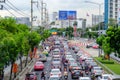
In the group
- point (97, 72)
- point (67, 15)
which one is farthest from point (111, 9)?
point (97, 72)

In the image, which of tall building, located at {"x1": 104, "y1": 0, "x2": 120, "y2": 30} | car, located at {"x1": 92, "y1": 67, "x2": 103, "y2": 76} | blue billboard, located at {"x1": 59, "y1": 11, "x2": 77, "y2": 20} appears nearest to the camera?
car, located at {"x1": 92, "y1": 67, "x2": 103, "y2": 76}

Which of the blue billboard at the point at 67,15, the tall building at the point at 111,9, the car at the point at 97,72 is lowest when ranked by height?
the car at the point at 97,72

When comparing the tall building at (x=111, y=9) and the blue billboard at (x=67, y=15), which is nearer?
the blue billboard at (x=67, y=15)

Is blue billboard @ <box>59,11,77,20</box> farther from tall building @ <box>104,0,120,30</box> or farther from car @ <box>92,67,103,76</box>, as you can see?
car @ <box>92,67,103,76</box>

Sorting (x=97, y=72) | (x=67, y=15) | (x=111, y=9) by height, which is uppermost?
(x=111, y=9)

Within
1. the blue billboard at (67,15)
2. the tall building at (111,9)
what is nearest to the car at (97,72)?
the blue billboard at (67,15)

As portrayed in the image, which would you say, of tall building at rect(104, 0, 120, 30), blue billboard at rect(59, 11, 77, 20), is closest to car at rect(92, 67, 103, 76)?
blue billboard at rect(59, 11, 77, 20)

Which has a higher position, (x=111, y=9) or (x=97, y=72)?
(x=111, y=9)

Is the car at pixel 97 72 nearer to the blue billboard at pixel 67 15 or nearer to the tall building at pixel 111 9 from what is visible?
the blue billboard at pixel 67 15

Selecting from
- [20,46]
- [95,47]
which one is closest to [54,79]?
[20,46]

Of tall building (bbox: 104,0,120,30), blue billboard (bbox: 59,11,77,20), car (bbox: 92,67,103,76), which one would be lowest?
car (bbox: 92,67,103,76)

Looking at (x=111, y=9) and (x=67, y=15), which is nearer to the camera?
(x=67, y=15)

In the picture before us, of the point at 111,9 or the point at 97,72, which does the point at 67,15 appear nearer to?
the point at 111,9

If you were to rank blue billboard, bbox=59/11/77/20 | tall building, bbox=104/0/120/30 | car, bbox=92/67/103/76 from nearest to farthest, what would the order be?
1. car, bbox=92/67/103/76
2. blue billboard, bbox=59/11/77/20
3. tall building, bbox=104/0/120/30
